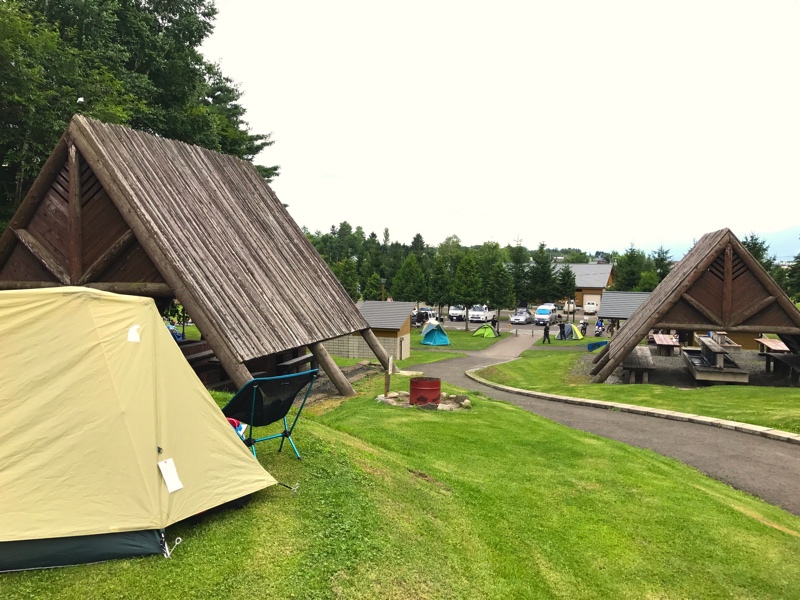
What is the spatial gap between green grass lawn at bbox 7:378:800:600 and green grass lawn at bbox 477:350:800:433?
5.87 m

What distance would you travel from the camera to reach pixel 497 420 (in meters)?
12.3

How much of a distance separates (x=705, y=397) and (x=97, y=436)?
18.0m

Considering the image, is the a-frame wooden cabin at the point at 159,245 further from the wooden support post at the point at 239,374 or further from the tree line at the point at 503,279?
the tree line at the point at 503,279

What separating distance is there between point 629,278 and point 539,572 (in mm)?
60860

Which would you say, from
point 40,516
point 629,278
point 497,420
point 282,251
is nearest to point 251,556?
point 40,516

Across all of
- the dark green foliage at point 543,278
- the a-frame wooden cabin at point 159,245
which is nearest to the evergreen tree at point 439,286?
the dark green foliage at point 543,278

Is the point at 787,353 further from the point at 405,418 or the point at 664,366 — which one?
the point at 405,418

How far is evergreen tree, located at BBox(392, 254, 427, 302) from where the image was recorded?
2482 inches

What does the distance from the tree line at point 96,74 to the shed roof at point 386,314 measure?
1418cm

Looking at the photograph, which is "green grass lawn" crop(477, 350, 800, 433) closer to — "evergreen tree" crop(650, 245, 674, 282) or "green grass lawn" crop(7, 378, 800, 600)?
"green grass lawn" crop(7, 378, 800, 600)

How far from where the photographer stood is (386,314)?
35281 mm

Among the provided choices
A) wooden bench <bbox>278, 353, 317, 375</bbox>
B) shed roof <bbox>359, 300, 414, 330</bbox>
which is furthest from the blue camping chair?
shed roof <bbox>359, 300, 414, 330</bbox>

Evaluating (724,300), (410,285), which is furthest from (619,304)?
(410,285)

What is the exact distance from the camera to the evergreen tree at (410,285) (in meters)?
63.0
